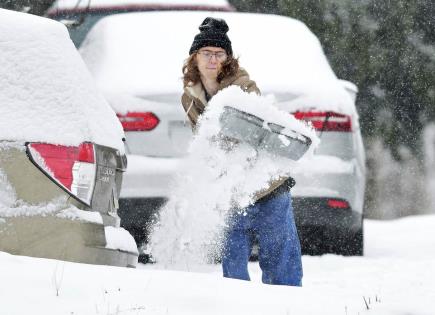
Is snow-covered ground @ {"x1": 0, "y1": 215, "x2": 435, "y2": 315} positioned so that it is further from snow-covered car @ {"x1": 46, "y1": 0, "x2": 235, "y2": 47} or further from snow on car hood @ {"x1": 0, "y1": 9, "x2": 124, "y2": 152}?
snow-covered car @ {"x1": 46, "y1": 0, "x2": 235, "y2": 47}

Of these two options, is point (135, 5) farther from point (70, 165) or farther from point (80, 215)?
point (80, 215)

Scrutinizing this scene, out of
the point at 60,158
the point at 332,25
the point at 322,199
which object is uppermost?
the point at 60,158

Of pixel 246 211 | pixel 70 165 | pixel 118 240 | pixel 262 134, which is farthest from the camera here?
pixel 246 211

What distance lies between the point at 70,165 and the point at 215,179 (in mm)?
1050

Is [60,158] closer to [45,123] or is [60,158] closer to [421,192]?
[45,123]

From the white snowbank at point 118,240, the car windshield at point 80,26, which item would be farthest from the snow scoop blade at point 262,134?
the car windshield at point 80,26

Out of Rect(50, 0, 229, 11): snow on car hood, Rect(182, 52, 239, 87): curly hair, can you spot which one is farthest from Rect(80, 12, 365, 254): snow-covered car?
Rect(50, 0, 229, 11): snow on car hood

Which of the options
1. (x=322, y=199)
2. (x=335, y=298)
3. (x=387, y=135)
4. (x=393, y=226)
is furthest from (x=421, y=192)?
(x=335, y=298)

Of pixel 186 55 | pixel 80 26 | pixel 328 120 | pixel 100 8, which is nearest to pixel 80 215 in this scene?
pixel 328 120

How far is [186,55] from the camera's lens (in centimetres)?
736

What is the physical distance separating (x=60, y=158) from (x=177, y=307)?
901mm

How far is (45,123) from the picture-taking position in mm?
4520

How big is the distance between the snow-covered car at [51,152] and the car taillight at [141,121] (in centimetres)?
179

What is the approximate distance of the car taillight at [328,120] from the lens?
686cm
